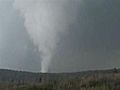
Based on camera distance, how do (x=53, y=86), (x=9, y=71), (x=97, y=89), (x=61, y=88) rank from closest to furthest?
(x=97, y=89)
(x=61, y=88)
(x=53, y=86)
(x=9, y=71)

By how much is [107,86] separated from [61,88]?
2.67m

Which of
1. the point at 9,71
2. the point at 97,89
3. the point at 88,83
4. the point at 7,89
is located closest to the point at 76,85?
the point at 88,83

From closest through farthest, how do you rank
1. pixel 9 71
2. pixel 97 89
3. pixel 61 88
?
pixel 97 89
pixel 61 88
pixel 9 71

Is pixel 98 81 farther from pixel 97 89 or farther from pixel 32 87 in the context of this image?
pixel 32 87

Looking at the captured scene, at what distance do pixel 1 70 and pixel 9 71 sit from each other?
9.12ft

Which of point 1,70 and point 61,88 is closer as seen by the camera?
point 61,88

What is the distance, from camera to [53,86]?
74.0 feet

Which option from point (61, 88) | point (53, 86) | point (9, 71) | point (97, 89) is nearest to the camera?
point (97, 89)

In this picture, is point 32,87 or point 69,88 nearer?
point 69,88

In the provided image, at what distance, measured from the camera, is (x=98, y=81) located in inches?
874

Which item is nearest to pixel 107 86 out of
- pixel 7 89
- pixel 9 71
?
pixel 7 89

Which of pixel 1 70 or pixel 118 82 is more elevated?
pixel 1 70

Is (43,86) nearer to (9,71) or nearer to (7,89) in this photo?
(7,89)

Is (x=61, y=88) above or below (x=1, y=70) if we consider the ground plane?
below
